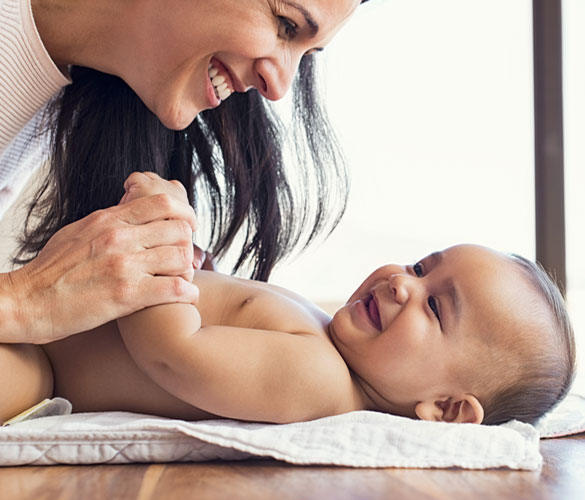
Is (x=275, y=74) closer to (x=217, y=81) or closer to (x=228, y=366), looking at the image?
(x=217, y=81)

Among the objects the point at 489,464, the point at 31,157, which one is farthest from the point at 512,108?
the point at 489,464

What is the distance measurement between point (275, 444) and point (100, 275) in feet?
1.15

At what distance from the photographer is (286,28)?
146cm

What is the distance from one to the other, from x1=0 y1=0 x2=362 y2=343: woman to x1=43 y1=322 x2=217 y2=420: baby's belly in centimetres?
15

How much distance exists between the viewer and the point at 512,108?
4133 mm

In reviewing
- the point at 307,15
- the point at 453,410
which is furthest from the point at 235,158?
the point at 453,410

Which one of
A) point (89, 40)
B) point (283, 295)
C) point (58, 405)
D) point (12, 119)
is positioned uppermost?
point (89, 40)

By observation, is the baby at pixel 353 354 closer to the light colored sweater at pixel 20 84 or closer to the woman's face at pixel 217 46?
the woman's face at pixel 217 46

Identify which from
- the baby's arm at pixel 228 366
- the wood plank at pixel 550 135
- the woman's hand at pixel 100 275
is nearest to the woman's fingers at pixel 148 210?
the woman's hand at pixel 100 275

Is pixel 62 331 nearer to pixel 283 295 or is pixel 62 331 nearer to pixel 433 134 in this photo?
pixel 283 295

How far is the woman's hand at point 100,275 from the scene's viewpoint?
41.9 inches

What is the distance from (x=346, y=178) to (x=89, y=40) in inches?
26.6

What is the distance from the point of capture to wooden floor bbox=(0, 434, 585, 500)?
2.76ft

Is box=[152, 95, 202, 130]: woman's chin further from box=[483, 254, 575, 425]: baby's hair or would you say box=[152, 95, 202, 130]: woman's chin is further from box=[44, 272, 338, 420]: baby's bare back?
box=[483, 254, 575, 425]: baby's hair
